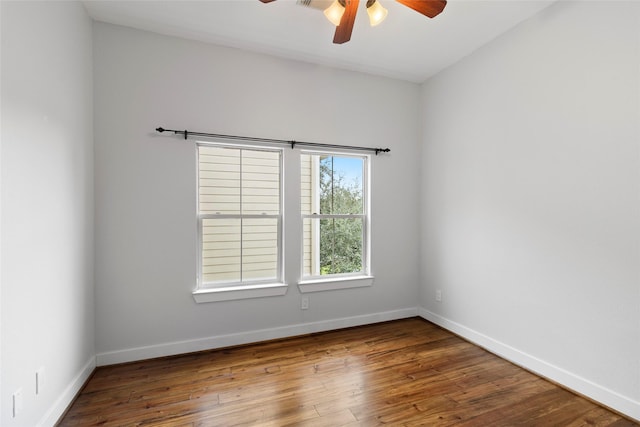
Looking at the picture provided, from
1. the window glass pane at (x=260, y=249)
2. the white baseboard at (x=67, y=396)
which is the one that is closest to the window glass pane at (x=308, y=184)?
the window glass pane at (x=260, y=249)

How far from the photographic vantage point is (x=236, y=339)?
282 cm

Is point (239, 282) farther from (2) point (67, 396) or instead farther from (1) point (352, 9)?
(1) point (352, 9)

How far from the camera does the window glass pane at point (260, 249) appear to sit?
2.96 m

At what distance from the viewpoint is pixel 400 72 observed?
3344 millimetres

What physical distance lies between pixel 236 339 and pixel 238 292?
1.51 ft

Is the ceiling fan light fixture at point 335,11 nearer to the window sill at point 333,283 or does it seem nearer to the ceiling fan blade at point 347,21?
the ceiling fan blade at point 347,21

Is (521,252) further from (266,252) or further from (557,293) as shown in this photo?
(266,252)

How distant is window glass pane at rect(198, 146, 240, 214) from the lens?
281 cm

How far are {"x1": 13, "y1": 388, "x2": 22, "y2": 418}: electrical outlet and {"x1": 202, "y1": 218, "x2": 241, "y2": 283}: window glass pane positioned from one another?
143 centimetres

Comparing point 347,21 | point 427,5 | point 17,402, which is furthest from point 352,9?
point 17,402

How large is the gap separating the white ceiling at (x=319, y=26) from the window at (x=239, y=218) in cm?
101

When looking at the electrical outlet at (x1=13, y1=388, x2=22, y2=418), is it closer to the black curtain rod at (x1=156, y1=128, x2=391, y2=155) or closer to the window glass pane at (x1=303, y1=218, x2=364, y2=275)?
the black curtain rod at (x1=156, y1=128, x2=391, y2=155)

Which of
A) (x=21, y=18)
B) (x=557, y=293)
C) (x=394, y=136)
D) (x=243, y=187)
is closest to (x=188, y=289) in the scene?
(x=243, y=187)

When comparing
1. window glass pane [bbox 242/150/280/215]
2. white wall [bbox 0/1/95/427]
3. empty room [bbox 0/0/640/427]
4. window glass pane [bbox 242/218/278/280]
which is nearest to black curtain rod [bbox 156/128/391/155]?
empty room [bbox 0/0/640/427]
